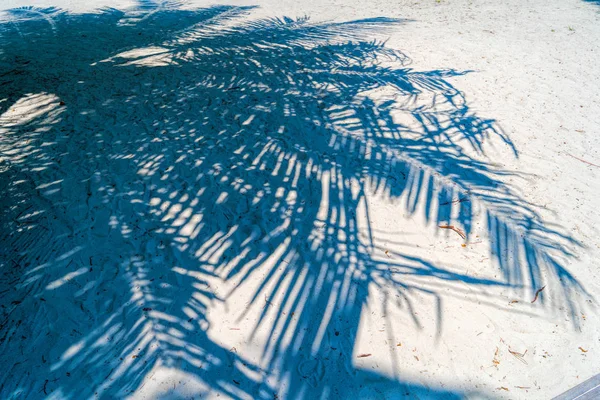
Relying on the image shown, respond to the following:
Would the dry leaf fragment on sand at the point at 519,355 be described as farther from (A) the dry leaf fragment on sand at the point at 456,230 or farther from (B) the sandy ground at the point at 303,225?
(A) the dry leaf fragment on sand at the point at 456,230

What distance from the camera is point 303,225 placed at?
3.84 metres

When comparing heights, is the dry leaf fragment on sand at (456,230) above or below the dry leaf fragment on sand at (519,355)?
above

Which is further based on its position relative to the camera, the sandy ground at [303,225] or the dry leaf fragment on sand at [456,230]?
the dry leaf fragment on sand at [456,230]

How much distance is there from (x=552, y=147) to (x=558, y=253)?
1983mm

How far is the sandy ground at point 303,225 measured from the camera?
275cm

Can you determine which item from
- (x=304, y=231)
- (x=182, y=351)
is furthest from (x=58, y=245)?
(x=304, y=231)

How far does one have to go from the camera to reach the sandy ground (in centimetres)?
275

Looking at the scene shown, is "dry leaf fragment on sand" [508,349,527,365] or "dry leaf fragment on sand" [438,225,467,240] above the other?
"dry leaf fragment on sand" [438,225,467,240]

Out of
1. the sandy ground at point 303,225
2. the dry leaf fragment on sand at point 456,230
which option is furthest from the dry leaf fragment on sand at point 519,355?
the dry leaf fragment on sand at point 456,230

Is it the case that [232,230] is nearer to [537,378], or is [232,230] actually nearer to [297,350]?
[297,350]

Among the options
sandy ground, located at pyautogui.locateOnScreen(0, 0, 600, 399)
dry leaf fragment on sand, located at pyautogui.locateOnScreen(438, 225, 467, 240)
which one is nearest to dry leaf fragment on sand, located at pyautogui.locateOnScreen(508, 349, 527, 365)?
sandy ground, located at pyautogui.locateOnScreen(0, 0, 600, 399)

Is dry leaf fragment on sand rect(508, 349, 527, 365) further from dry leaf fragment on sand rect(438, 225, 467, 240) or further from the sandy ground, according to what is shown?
dry leaf fragment on sand rect(438, 225, 467, 240)

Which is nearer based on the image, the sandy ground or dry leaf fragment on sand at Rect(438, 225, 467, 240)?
the sandy ground

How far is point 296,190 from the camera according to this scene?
4281 mm
